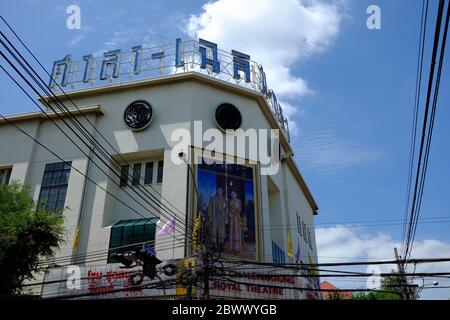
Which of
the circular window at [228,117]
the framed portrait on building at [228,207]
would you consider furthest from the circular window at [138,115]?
the framed portrait on building at [228,207]

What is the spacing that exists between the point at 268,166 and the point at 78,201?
480 inches

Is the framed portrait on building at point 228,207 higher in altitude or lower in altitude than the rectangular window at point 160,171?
lower

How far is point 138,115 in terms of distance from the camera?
25.5m

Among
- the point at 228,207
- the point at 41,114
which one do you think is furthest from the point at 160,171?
the point at 41,114

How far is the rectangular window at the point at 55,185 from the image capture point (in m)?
24.0

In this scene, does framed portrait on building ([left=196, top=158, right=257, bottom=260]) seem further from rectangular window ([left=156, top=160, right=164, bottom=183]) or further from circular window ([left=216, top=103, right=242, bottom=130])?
rectangular window ([left=156, top=160, right=164, bottom=183])

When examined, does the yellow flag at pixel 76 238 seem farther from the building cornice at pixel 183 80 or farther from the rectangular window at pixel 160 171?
the building cornice at pixel 183 80

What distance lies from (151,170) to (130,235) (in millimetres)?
4496

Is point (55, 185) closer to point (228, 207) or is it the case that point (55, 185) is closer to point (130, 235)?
point (130, 235)

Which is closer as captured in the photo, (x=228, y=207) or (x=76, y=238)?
(x=76, y=238)

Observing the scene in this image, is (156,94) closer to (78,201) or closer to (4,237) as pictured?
(78,201)

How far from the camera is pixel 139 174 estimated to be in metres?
24.9

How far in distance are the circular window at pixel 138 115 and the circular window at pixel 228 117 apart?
14.3ft
